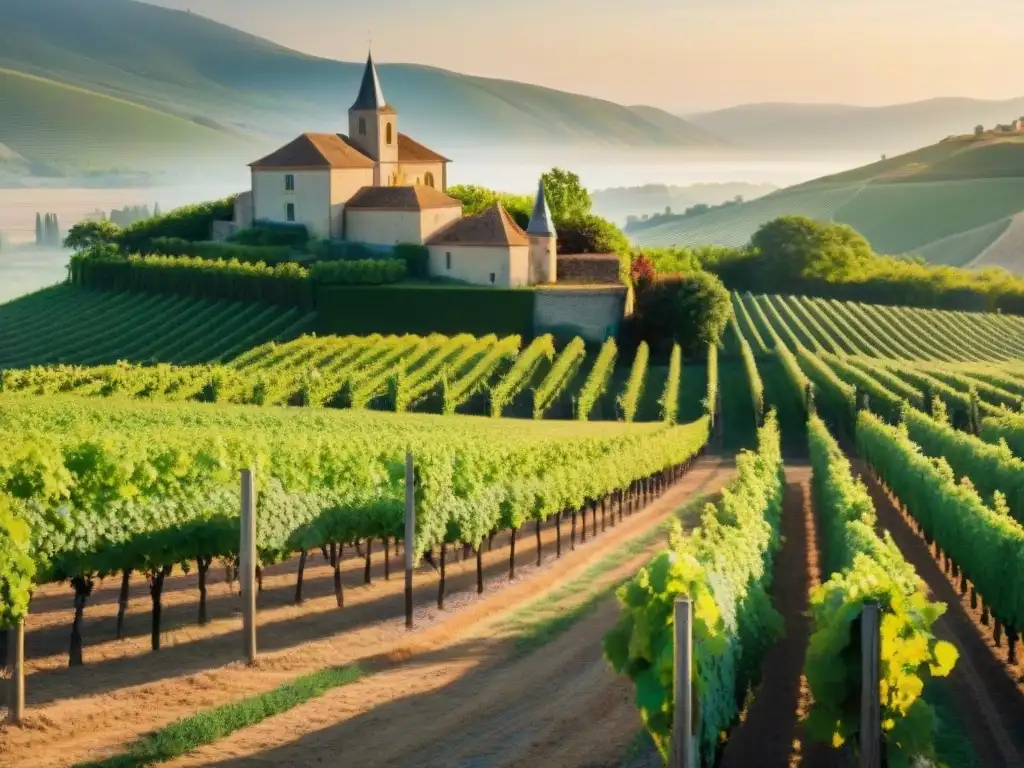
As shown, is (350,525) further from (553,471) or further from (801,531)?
(801,531)

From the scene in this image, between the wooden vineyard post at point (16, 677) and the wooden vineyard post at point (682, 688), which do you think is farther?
the wooden vineyard post at point (16, 677)

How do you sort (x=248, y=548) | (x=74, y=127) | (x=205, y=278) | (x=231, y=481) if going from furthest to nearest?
(x=74, y=127) → (x=205, y=278) → (x=231, y=481) → (x=248, y=548)

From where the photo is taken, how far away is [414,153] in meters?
83.1

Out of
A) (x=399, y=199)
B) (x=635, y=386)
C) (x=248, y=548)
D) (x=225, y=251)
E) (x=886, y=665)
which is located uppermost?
(x=399, y=199)

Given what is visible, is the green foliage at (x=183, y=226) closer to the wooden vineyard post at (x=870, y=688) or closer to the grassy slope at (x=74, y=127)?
the wooden vineyard post at (x=870, y=688)

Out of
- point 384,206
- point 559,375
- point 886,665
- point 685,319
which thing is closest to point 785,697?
point 886,665

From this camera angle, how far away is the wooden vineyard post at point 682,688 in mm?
10820

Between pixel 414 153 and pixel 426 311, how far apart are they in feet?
66.5

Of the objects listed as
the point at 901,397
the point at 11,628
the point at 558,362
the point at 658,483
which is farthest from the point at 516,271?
the point at 11,628

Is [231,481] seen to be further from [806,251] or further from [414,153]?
[806,251]

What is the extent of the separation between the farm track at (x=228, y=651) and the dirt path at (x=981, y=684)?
3.96 m

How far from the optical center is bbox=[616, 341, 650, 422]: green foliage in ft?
169

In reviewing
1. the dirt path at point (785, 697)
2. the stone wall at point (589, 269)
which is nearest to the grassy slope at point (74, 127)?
the stone wall at point (589, 269)

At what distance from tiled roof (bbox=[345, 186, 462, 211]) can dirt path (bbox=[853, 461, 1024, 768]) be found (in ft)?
160
